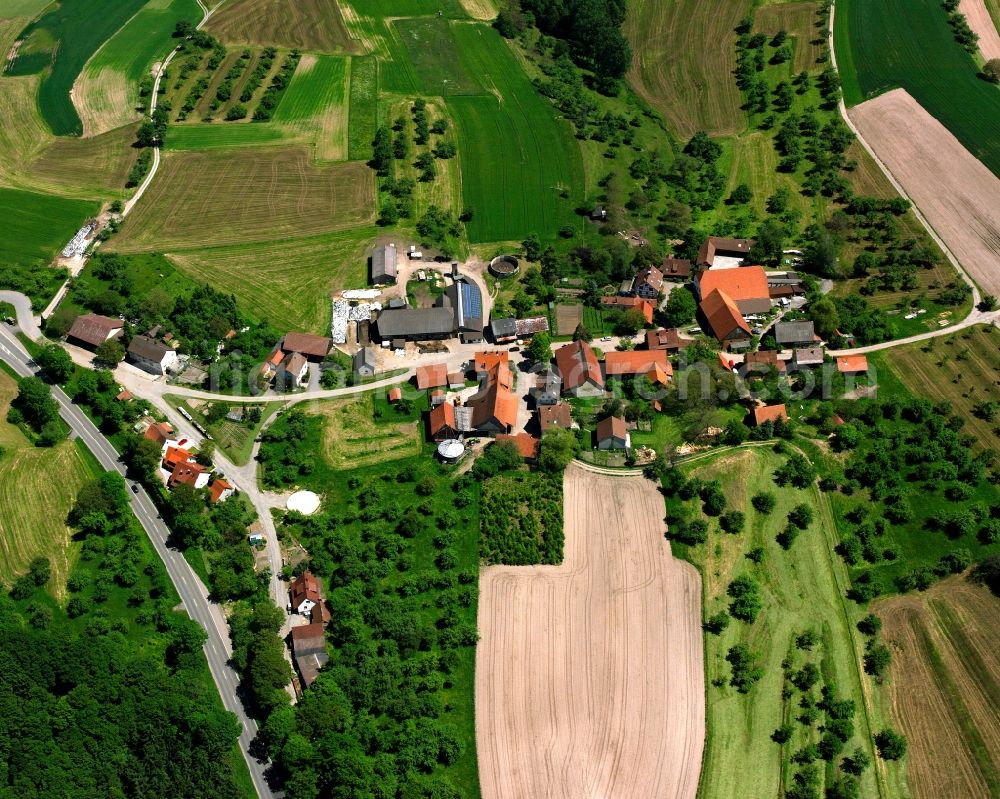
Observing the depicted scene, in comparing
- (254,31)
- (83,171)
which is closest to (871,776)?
(83,171)

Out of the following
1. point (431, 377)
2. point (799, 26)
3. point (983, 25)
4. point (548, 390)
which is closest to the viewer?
point (548, 390)

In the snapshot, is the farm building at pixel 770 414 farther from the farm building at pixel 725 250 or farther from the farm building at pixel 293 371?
the farm building at pixel 293 371

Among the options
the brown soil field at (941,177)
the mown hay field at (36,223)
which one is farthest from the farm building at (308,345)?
the brown soil field at (941,177)

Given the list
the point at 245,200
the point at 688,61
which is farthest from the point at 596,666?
the point at 688,61

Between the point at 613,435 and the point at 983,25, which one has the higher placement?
the point at 983,25

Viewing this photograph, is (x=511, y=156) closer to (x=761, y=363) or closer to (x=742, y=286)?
(x=742, y=286)

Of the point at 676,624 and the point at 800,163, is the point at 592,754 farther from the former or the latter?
the point at 800,163
